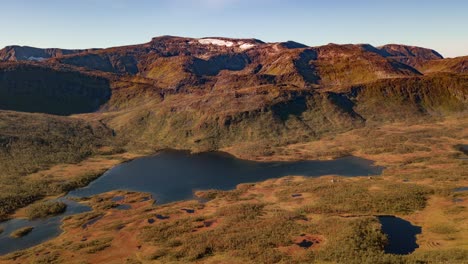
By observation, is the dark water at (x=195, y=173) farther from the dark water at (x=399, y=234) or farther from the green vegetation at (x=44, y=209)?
the dark water at (x=399, y=234)

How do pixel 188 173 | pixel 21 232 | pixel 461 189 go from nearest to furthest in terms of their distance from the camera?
pixel 21 232
pixel 461 189
pixel 188 173

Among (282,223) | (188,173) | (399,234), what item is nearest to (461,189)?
(399,234)

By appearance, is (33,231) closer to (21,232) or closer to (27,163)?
(21,232)

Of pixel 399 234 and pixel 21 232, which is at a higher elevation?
pixel 399 234

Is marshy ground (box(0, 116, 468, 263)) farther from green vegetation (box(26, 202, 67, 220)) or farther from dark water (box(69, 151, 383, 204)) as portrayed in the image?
green vegetation (box(26, 202, 67, 220))

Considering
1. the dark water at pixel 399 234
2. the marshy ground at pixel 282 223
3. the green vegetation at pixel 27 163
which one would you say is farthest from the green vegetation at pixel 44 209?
the dark water at pixel 399 234

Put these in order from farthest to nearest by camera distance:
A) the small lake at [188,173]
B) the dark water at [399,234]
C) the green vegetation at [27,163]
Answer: the small lake at [188,173] → the green vegetation at [27,163] → the dark water at [399,234]

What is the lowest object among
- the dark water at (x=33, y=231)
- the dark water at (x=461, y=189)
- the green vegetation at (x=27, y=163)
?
the dark water at (x=33, y=231)

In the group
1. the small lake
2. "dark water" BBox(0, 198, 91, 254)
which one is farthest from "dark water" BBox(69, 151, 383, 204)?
"dark water" BBox(0, 198, 91, 254)
